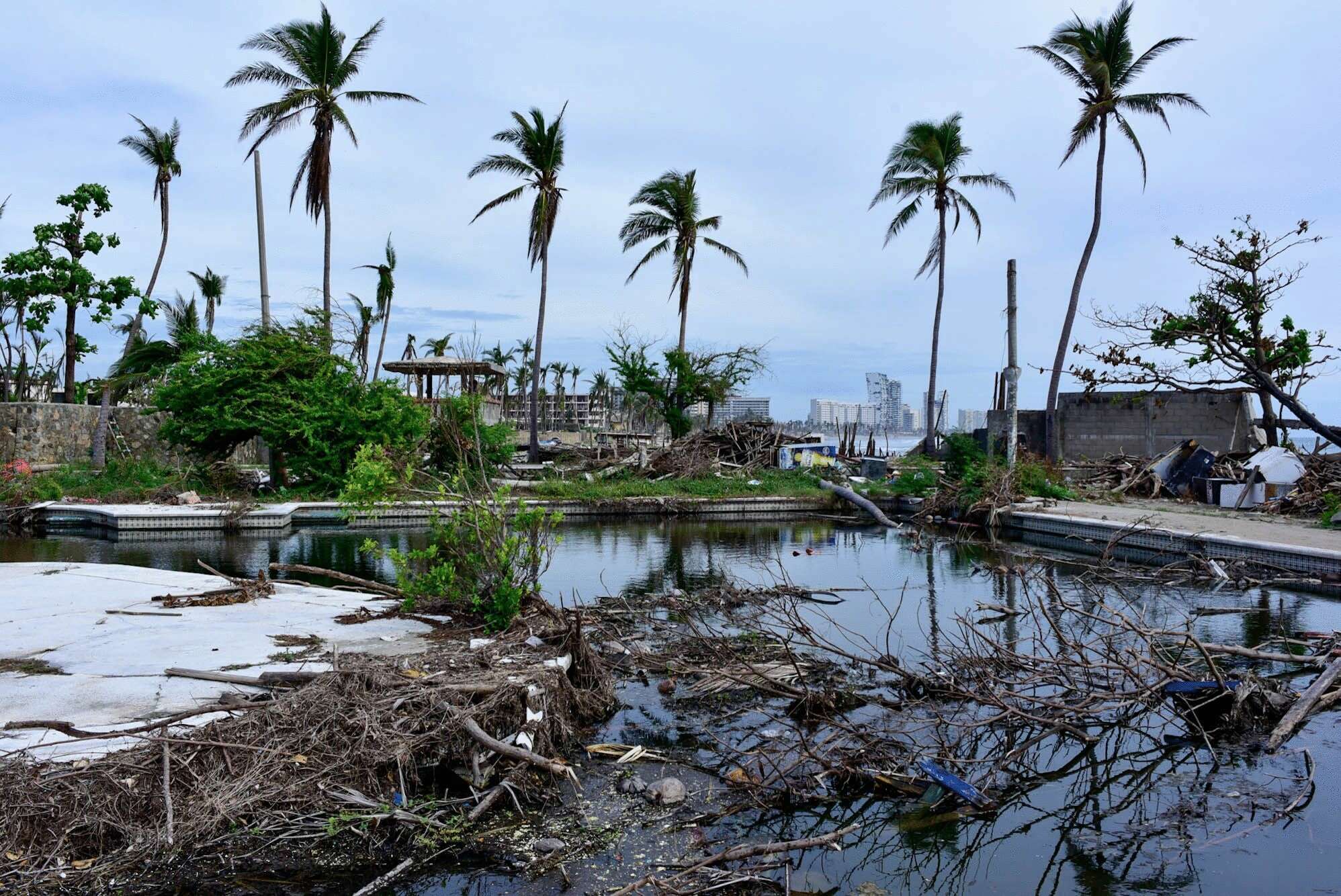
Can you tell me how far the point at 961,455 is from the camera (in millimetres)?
19469

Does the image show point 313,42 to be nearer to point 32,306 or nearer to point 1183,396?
point 32,306

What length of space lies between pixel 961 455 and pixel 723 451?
8457 millimetres

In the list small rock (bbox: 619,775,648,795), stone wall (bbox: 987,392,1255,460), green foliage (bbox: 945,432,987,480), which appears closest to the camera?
small rock (bbox: 619,775,648,795)

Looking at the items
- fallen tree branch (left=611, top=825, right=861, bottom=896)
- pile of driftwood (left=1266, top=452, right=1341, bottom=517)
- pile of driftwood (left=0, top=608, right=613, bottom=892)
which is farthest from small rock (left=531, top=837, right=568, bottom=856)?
pile of driftwood (left=1266, top=452, right=1341, bottom=517)

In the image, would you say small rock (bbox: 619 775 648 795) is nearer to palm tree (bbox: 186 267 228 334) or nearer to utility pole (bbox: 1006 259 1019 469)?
utility pole (bbox: 1006 259 1019 469)

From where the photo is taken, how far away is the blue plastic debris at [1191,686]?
583 centimetres

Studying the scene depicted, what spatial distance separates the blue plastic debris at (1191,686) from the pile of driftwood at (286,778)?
383 centimetres

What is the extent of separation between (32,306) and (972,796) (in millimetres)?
26811

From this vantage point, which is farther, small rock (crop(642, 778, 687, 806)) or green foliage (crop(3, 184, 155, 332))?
green foliage (crop(3, 184, 155, 332))

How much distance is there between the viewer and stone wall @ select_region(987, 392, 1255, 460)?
22797mm

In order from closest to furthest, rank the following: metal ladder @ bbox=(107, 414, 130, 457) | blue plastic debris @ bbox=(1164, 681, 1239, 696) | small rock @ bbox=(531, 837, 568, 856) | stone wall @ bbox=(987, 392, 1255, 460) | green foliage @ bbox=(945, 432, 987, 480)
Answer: small rock @ bbox=(531, 837, 568, 856)
blue plastic debris @ bbox=(1164, 681, 1239, 696)
green foliage @ bbox=(945, 432, 987, 480)
stone wall @ bbox=(987, 392, 1255, 460)
metal ladder @ bbox=(107, 414, 130, 457)

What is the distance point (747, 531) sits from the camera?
18.4 m

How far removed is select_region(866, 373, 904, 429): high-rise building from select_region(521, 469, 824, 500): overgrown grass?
2303 inches

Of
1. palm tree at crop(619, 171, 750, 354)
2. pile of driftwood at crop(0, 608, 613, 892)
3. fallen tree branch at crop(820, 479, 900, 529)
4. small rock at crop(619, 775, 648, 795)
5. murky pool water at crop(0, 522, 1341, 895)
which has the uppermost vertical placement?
palm tree at crop(619, 171, 750, 354)
